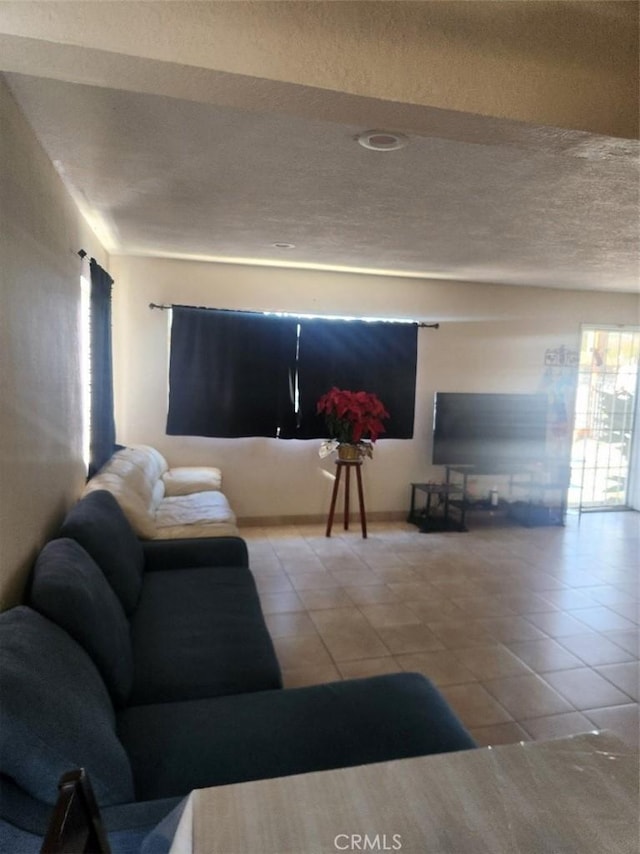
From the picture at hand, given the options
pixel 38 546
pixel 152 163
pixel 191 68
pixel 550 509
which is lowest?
pixel 550 509

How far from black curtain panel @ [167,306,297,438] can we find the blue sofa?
241 centimetres

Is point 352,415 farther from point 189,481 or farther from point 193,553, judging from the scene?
point 193,553

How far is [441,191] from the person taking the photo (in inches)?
99.3

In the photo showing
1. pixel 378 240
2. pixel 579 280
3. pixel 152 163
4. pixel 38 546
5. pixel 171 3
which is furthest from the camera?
pixel 579 280

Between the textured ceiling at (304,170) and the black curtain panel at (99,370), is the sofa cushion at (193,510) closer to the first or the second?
the black curtain panel at (99,370)

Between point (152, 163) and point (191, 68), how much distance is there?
1272 millimetres

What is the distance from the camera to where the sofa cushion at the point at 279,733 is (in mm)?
1515

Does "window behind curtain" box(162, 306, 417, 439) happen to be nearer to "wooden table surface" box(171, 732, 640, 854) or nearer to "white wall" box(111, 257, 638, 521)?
"white wall" box(111, 257, 638, 521)

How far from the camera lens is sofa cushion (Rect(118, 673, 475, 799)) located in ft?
4.97

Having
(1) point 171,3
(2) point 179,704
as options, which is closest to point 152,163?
(1) point 171,3

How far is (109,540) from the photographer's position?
2.33 m

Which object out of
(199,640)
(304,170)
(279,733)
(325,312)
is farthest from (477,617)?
(325,312)

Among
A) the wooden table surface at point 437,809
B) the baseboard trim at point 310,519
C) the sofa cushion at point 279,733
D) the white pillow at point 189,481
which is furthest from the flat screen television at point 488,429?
the wooden table surface at point 437,809

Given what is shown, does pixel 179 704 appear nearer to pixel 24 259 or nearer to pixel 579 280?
pixel 24 259
